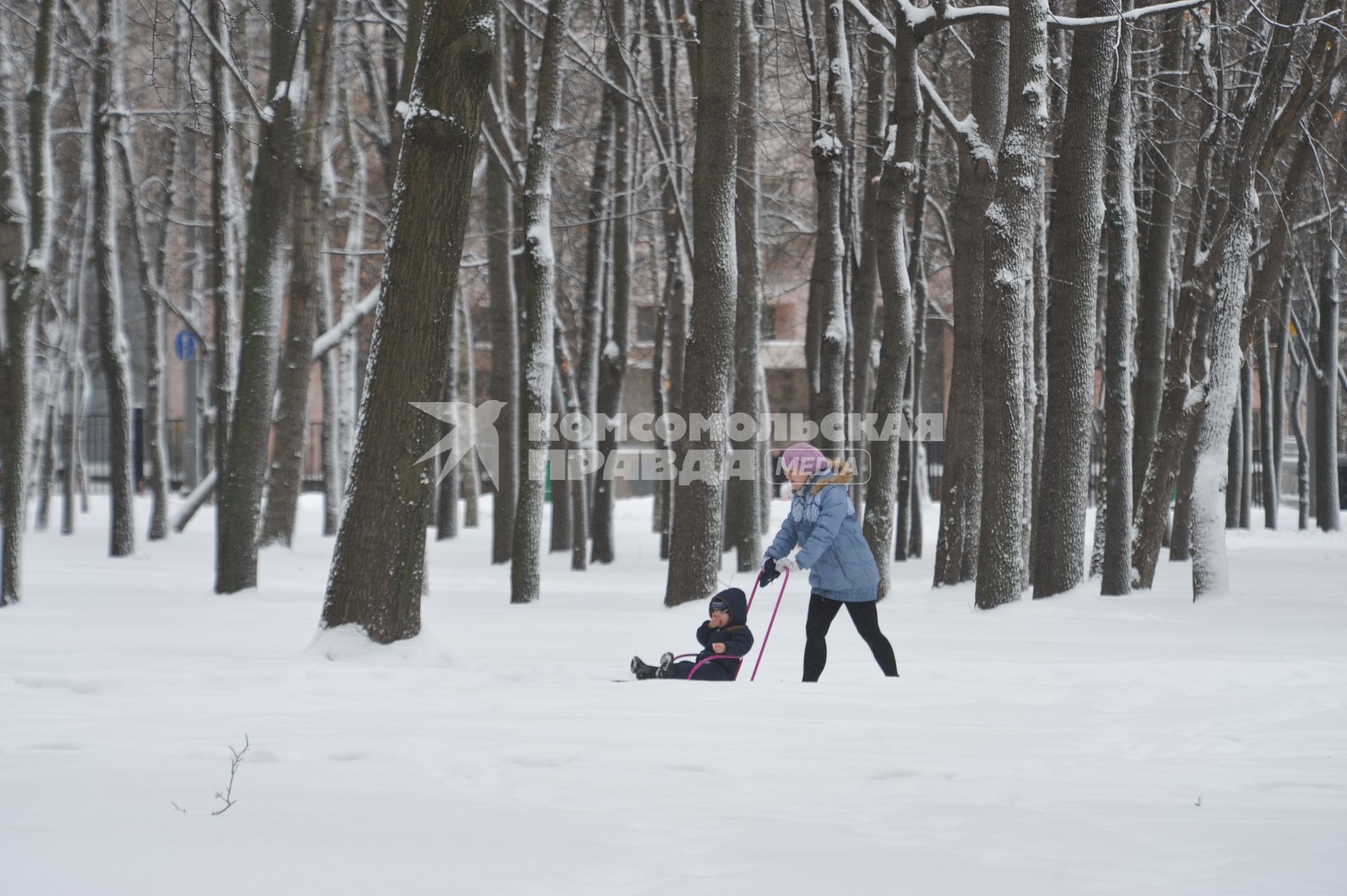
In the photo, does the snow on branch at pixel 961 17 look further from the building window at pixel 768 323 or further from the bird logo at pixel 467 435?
the building window at pixel 768 323

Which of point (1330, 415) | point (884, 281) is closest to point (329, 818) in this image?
point (884, 281)

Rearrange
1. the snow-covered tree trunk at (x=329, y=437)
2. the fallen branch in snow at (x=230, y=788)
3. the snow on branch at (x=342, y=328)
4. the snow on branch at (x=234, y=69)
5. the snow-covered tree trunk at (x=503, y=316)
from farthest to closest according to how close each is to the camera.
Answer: the snow-covered tree trunk at (x=329, y=437), the snow on branch at (x=342, y=328), the snow-covered tree trunk at (x=503, y=316), the snow on branch at (x=234, y=69), the fallen branch in snow at (x=230, y=788)

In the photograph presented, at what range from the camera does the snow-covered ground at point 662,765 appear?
376cm

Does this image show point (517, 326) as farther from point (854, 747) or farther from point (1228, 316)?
point (854, 747)

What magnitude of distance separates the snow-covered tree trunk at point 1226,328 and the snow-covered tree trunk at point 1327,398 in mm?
11550

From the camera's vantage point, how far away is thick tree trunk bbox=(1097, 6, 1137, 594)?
12578 millimetres

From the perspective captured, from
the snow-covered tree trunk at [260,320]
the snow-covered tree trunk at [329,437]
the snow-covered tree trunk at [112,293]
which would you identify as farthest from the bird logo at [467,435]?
the snow-covered tree trunk at [112,293]

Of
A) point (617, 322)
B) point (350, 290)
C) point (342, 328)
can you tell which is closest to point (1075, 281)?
point (617, 322)

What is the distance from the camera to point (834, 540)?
737 centimetres

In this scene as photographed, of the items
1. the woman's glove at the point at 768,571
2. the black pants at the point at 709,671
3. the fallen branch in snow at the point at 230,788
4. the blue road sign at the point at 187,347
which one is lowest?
the black pants at the point at 709,671

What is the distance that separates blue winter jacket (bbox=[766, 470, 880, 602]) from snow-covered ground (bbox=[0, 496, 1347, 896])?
0.61m

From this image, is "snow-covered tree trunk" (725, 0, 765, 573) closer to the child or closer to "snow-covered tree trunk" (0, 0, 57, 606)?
the child

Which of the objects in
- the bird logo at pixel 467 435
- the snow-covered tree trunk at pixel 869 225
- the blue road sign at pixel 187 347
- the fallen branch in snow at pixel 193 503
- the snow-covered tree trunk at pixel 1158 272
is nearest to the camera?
the snow-covered tree trunk at pixel 1158 272

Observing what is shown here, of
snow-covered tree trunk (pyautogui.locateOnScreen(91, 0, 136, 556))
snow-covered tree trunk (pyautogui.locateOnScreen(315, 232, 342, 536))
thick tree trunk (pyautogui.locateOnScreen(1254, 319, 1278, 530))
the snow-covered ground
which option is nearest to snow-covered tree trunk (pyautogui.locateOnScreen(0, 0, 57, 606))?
the snow-covered ground
